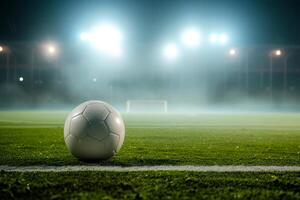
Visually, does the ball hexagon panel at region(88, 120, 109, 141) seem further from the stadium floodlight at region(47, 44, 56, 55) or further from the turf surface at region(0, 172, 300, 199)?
the stadium floodlight at region(47, 44, 56, 55)

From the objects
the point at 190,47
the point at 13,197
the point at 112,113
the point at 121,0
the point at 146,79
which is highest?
the point at 121,0

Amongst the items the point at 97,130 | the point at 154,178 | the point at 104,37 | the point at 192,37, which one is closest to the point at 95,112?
the point at 97,130

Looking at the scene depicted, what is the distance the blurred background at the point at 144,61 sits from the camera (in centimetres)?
4572

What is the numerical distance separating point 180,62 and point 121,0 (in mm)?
12246

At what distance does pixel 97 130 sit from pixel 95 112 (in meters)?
0.36

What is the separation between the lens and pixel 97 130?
6.65 metres

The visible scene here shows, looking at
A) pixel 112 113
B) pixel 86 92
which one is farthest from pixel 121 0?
pixel 112 113

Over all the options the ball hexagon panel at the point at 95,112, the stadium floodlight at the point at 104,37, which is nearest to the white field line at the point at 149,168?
the ball hexagon panel at the point at 95,112

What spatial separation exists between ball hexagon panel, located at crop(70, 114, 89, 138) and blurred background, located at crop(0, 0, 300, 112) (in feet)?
124

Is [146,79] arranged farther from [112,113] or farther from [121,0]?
[112,113]

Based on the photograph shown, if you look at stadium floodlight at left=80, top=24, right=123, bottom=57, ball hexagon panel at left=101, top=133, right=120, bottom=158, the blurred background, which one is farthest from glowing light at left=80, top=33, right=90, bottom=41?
ball hexagon panel at left=101, top=133, right=120, bottom=158

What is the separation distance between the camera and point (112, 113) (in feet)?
22.9

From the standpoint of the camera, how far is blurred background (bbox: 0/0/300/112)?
45.7m

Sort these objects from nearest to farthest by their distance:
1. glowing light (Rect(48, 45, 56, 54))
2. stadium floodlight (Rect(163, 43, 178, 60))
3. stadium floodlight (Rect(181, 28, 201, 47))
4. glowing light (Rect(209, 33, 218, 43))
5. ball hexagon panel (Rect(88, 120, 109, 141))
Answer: ball hexagon panel (Rect(88, 120, 109, 141))
glowing light (Rect(209, 33, 218, 43))
stadium floodlight (Rect(181, 28, 201, 47))
stadium floodlight (Rect(163, 43, 178, 60))
glowing light (Rect(48, 45, 56, 54))
